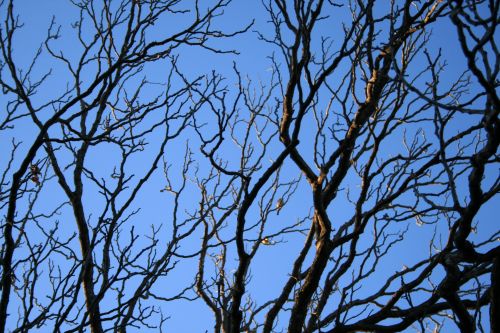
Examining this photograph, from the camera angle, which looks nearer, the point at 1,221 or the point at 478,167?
the point at 478,167

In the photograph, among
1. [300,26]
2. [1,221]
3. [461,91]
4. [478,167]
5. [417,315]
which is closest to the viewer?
[478,167]

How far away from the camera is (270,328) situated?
10.6 feet

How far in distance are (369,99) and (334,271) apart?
1092 mm

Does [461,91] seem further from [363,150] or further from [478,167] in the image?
[478,167]

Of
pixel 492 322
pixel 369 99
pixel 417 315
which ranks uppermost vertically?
pixel 369 99

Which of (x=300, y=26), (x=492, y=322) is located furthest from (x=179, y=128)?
(x=492, y=322)

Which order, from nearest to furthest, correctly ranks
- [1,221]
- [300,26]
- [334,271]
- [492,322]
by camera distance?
[492,322], [300,26], [334,271], [1,221]

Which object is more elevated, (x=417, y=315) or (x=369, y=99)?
(x=369, y=99)

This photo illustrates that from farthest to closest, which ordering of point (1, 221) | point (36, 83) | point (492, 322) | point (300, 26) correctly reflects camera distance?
point (36, 83) < point (1, 221) < point (300, 26) < point (492, 322)

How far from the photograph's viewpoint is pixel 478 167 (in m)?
Result: 1.83

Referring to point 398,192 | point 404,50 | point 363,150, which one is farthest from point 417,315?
point 404,50

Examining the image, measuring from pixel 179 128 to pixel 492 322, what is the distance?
5.69ft

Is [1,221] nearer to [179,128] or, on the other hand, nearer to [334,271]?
[179,128]

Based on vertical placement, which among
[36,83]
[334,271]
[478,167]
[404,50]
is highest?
[36,83]
